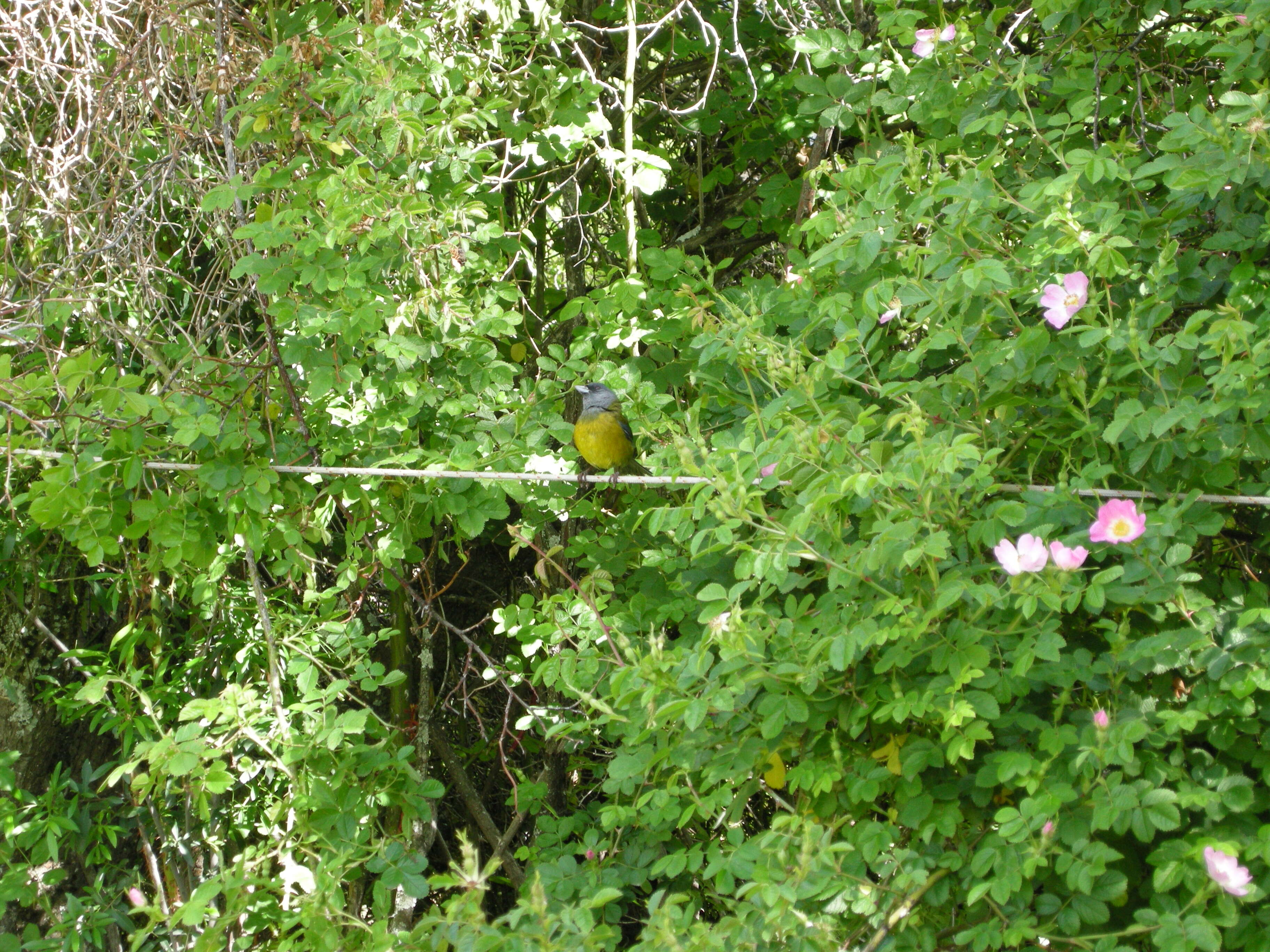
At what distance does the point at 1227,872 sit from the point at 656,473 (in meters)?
1.36

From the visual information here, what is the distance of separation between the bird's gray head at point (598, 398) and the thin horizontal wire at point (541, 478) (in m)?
0.71

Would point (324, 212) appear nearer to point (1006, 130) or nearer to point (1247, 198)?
point (1006, 130)

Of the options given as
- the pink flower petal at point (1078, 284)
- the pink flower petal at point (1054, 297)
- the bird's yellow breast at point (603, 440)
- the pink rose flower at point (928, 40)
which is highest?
the pink rose flower at point (928, 40)

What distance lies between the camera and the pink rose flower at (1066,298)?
6.16 ft

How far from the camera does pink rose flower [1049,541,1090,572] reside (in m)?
1.65

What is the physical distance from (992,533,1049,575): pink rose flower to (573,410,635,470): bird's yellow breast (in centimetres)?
213

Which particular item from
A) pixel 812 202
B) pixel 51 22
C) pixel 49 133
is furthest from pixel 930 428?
pixel 49 133

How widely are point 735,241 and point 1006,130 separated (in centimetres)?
137

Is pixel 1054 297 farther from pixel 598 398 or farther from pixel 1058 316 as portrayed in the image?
pixel 598 398

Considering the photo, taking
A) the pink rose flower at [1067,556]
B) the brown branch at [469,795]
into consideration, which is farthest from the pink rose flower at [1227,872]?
the brown branch at [469,795]

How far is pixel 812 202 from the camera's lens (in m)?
3.25

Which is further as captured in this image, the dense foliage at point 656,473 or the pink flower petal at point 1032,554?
the dense foliage at point 656,473

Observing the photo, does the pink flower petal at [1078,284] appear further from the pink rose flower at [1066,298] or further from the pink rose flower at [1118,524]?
the pink rose flower at [1118,524]

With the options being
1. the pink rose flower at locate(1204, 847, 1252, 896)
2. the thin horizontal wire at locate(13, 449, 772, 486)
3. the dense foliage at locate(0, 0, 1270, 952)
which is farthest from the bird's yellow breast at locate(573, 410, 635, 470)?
the pink rose flower at locate(1204, 847, 1252, 896)
